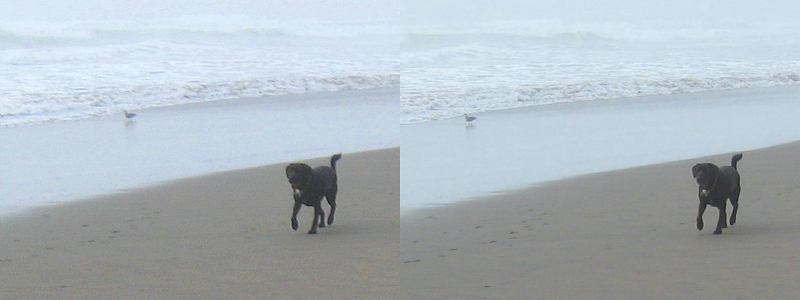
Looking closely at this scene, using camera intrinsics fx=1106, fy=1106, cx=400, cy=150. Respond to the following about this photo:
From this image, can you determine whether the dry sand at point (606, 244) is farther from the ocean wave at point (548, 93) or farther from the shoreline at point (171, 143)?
the ocean wave at point (548, 93)

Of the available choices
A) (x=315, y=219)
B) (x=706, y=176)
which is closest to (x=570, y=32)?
(x=315, y=219)

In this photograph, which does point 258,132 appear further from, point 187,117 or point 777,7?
point 777,7

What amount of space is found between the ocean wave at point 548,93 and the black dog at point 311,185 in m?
5.17

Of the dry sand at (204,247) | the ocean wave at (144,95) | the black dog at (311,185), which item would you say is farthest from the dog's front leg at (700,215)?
the ocean wave at (144,95)

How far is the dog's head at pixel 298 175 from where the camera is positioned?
208 inches

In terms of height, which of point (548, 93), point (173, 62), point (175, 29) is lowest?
point (173, 62)

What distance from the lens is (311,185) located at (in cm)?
546

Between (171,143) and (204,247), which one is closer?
(204,247)

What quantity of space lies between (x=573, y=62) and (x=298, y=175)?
572 inches

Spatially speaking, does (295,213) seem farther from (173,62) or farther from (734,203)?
(173,62)

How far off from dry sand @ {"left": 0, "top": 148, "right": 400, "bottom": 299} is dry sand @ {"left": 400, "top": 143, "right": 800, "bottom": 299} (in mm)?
232

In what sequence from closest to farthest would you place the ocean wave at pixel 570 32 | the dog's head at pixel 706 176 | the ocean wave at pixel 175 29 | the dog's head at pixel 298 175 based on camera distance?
the dog's head at pixel 706 176, the dog's head at pixel 298 175, the ocean wave at pixel 570 32, the ocean wave at pixel 175 29

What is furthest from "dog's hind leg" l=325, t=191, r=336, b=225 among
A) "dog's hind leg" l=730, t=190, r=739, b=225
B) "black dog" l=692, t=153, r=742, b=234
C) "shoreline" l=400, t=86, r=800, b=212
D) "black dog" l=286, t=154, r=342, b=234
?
"dog's hind leg" l=730, t=190, r=739, b=225

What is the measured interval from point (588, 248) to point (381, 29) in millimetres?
17794
